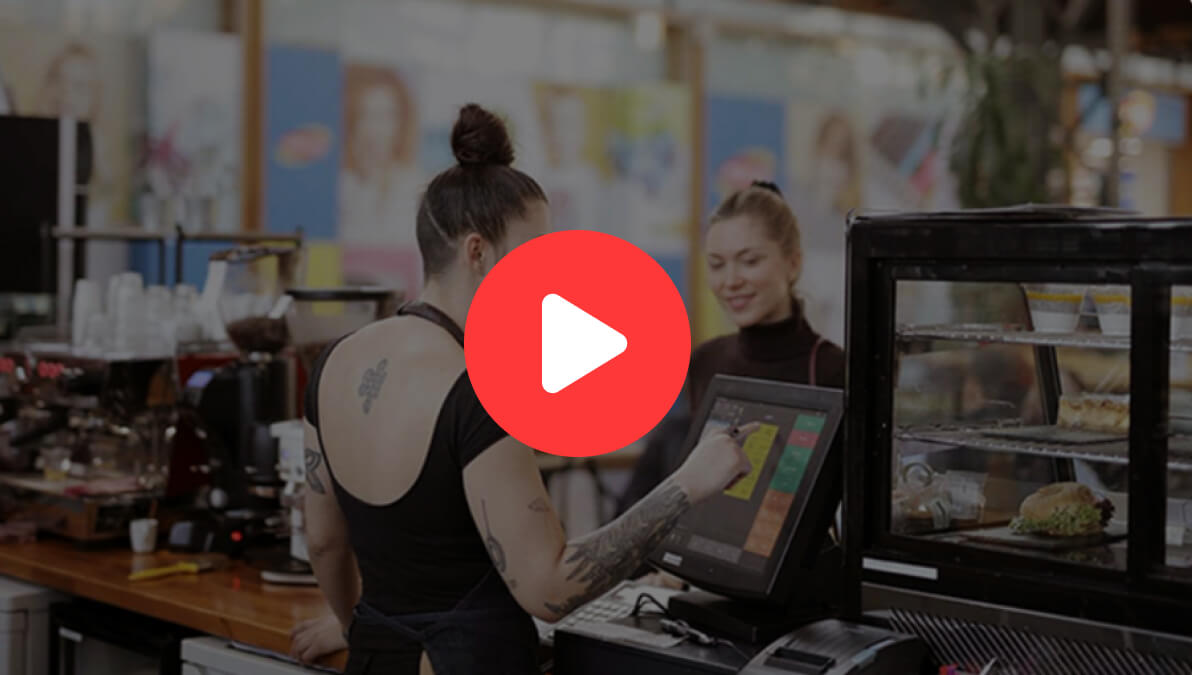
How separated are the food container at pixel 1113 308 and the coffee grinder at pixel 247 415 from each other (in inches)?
76.6

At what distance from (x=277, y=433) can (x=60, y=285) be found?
2945 mm

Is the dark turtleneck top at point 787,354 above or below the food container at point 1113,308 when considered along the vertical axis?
below

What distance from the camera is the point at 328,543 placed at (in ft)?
8.20

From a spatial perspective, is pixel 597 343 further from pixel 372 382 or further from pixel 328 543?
pixel 328 543

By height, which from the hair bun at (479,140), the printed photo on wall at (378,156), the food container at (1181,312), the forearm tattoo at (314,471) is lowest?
the forearm tattoo at (314,471)

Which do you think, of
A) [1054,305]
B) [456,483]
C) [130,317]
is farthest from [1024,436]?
[130,317]

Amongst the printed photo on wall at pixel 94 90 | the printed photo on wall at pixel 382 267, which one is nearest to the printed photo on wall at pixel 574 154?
the printed photo on wall at pixel 382 267

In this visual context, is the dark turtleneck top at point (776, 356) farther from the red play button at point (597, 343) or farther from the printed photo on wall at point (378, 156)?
the printed photo on wall at point (378, 156)

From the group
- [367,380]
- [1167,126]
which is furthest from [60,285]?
[1167,126]

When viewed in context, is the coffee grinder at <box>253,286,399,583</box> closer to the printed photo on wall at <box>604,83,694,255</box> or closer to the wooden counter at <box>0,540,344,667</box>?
the wooden counter at <box>0,540,344,667</box>

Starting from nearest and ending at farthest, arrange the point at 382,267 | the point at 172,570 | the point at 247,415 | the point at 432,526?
the point at 432,526 → the point at 172,570 → the point at 247,415 → the point at 382,267

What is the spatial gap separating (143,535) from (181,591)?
0.46 m

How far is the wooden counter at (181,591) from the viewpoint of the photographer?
2.74 meters

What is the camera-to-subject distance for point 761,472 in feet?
7.70
